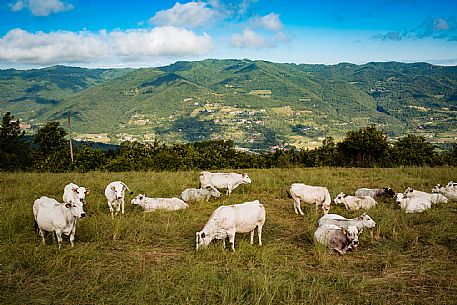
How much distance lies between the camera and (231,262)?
7180 millimetres

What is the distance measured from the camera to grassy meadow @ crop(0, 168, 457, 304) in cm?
576

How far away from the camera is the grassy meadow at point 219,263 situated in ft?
18.9

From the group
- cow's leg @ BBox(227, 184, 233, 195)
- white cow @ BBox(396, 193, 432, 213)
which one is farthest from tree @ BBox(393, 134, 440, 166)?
cow's leg @ BBox(227, 184, 233, 195)

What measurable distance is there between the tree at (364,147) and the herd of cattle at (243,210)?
1814 centimetres

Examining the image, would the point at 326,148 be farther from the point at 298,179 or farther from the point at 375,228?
the point at 375,228

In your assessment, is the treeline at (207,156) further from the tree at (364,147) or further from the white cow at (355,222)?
the white cow at (355,222)

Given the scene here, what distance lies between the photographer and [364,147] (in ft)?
102

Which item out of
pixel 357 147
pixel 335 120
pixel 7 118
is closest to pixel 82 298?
pixel 357 147

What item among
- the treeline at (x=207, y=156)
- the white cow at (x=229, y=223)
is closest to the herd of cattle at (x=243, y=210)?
the white cow at (x=229, y=223)

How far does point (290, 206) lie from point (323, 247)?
4.44 m

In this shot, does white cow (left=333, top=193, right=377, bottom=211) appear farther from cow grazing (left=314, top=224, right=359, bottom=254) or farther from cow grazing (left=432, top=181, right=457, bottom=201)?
cow grazing (left=314, top=224, right=359, bottom=254)

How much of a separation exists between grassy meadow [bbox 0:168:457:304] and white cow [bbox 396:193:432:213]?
51cm

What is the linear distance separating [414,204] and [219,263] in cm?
741

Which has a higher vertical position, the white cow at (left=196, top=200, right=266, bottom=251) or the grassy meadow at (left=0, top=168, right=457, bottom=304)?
the white cow at (left=196, top=200, right=266, bottom=251)
